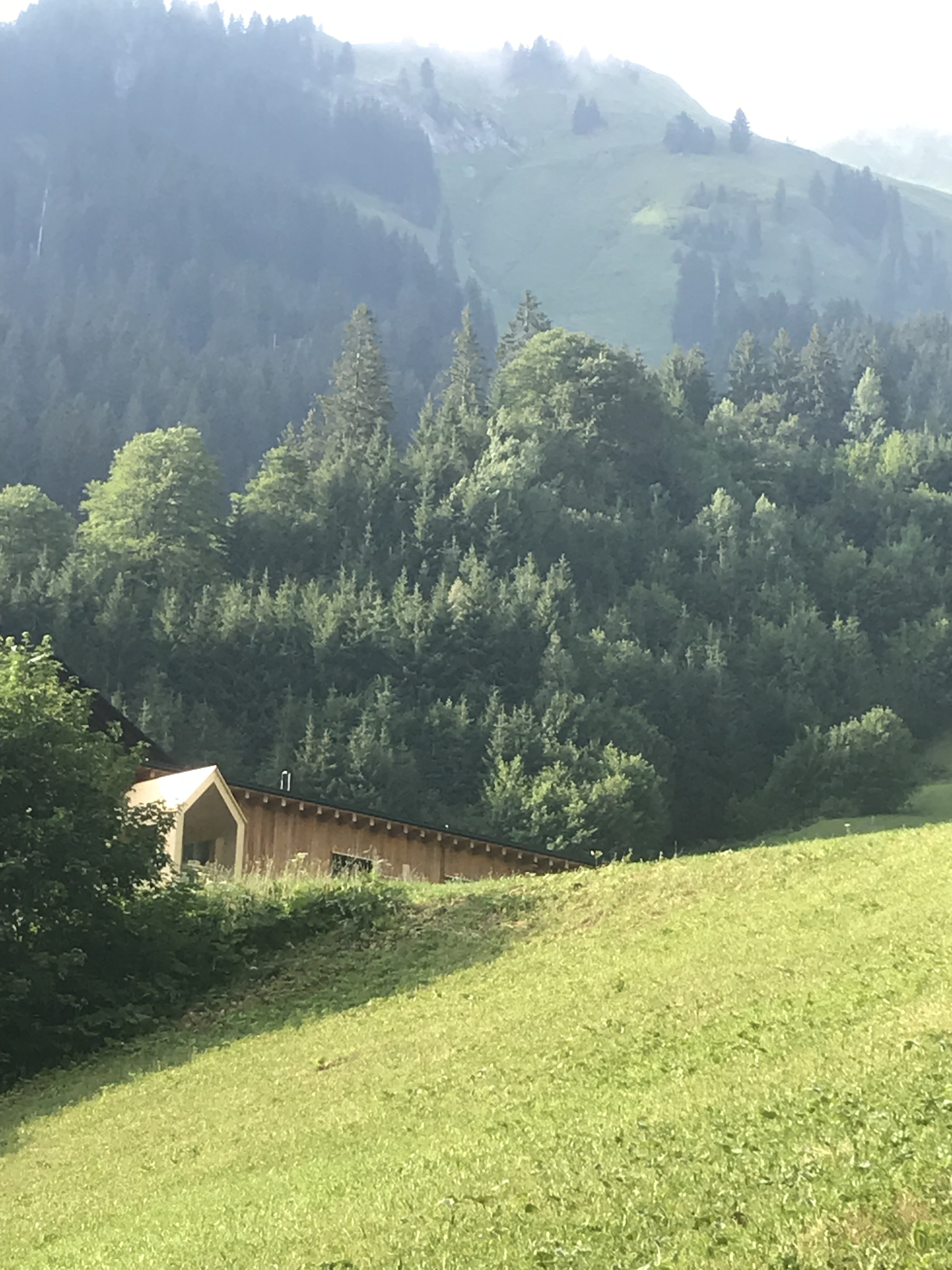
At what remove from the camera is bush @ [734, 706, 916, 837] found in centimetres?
8888

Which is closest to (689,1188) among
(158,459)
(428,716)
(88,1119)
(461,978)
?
(88,1119)

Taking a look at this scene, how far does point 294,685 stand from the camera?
97.1 m

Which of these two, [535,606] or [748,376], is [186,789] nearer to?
[535,606]

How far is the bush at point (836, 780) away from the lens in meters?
88.9

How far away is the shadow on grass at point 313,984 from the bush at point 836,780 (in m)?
56.5

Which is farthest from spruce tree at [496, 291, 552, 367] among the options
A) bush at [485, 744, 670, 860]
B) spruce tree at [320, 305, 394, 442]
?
bush at [485, 744, 670, 860]

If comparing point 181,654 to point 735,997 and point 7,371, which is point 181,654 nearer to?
point 735,997

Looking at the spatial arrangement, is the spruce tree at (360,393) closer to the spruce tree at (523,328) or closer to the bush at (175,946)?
the spruce tree at (523,328)

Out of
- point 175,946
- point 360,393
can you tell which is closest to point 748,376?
point 360,393

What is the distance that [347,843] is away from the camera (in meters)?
46.8

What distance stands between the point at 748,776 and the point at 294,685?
29.4 metres

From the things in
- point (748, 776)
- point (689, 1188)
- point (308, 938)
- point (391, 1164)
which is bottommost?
point (748, 776)

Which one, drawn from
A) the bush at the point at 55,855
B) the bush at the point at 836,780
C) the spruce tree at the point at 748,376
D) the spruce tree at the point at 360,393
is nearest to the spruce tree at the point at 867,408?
the spruce tree at the point at 748,376

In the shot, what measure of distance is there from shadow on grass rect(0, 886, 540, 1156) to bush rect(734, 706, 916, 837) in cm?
5648
